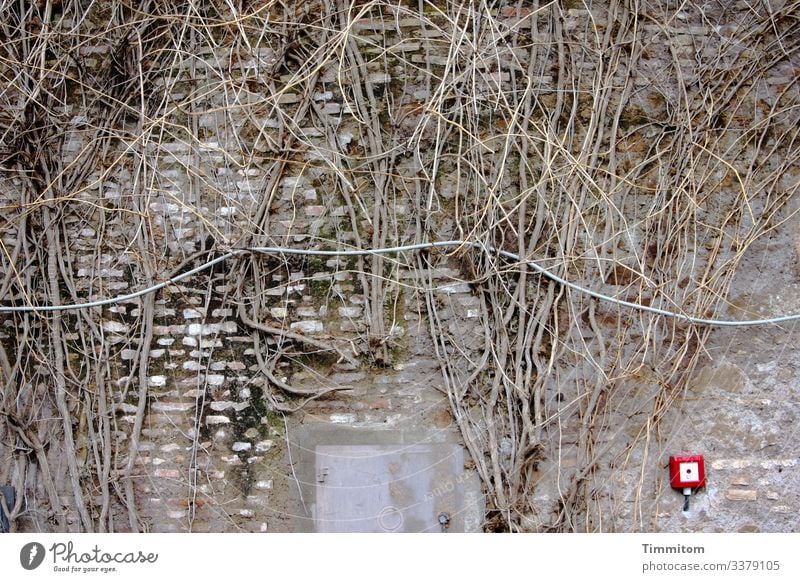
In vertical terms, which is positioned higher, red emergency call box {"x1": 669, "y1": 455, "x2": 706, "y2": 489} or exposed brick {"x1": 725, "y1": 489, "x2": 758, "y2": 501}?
red emergency call box {"x1": 669, "y1": 455, "x2": 706, "y2": 489}

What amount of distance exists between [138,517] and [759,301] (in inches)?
109

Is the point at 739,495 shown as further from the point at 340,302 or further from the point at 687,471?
the point at 340,302

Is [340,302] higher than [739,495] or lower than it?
higher

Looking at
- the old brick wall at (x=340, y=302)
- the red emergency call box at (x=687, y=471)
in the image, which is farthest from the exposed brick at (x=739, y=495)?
the red emergency call box at (x=687, y=471)

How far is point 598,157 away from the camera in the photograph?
304 cm

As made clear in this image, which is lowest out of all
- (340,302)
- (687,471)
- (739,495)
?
(739,495)

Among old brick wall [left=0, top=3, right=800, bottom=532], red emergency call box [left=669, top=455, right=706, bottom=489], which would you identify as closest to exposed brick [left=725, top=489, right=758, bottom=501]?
old brick wall [left=0, top=3, right=800, bottom=532]

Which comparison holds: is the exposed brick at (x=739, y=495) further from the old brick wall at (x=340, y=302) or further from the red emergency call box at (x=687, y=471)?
the red emergency call box at (x=687, y=471)

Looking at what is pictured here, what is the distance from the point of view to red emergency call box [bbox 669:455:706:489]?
2.94m

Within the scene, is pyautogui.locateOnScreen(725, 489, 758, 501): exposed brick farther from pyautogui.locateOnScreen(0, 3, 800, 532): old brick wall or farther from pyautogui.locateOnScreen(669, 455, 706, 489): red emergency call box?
pyautogui.locateOnScreen(669, 455, 706, 489): red emergency call box

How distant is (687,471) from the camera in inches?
116

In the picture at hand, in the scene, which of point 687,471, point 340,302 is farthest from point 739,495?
point 340,302

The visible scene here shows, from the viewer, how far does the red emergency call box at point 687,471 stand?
294 centimetres
